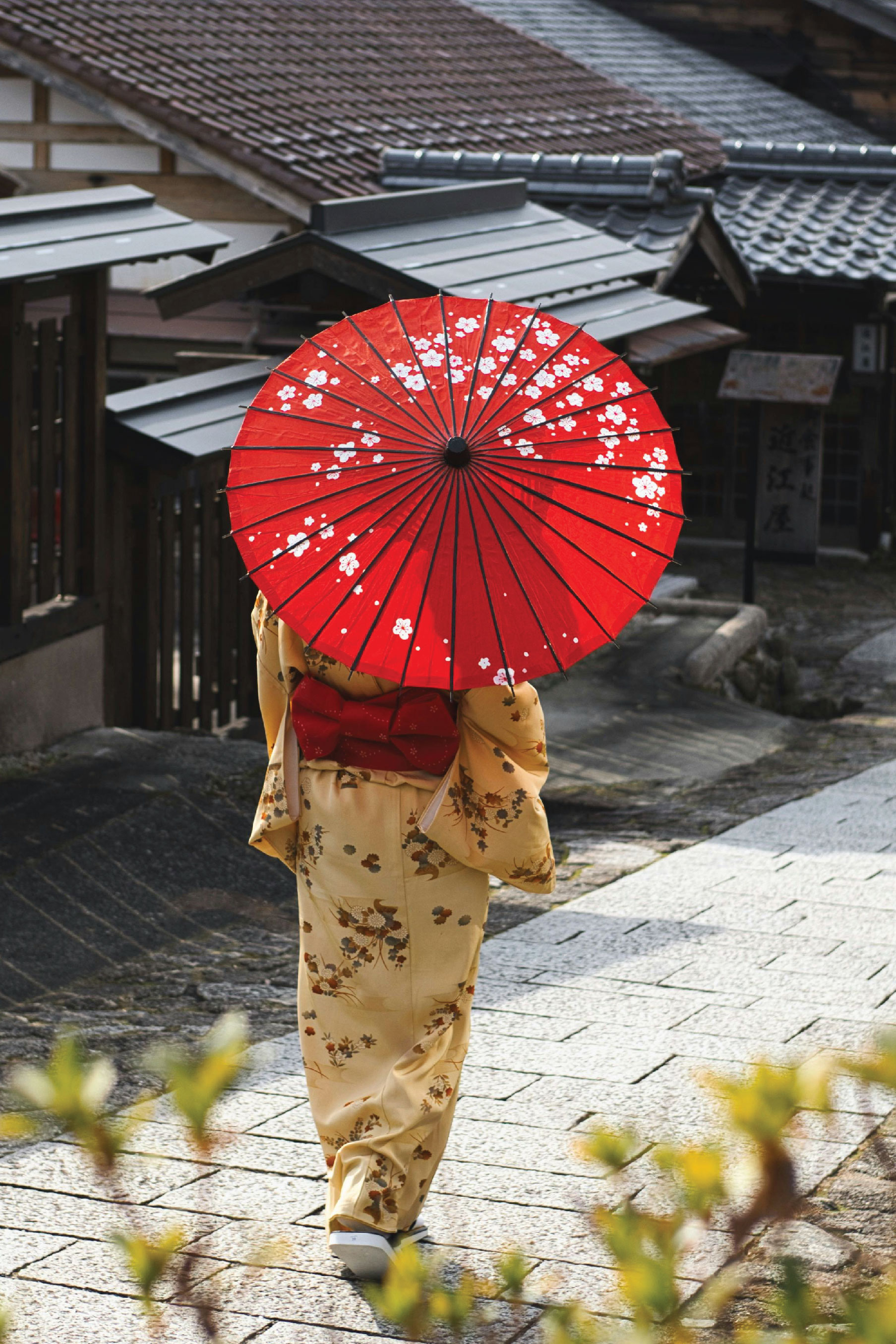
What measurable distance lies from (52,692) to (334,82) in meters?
10.0

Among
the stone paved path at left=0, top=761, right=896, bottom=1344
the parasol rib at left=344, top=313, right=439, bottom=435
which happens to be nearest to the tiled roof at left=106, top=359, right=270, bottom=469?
the stone paved path at left=0, top=761, right=896, bottom=1344

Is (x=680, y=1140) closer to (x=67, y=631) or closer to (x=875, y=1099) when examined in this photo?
(x=875, y=1099)

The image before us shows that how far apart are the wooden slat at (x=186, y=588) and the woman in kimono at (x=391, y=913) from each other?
4.72 m

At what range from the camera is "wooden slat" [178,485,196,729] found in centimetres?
826

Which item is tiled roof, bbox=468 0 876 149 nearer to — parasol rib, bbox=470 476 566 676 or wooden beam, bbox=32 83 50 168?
wooden beam, bbox=32 83 50 168

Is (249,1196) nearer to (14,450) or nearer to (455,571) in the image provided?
(455,571)

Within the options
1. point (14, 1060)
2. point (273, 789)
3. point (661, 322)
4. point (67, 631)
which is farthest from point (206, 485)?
point (273, 789)

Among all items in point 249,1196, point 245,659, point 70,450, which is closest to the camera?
point 249,1196

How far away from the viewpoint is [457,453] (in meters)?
3.30

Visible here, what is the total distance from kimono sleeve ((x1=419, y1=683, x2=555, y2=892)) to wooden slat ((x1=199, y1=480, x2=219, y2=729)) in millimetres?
5031

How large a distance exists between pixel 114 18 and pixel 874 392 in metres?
8.04

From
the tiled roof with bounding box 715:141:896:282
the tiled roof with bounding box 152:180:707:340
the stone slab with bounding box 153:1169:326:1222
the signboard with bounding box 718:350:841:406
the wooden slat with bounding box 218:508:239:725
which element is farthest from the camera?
the tiled roof with bounding box 715:141:896:282

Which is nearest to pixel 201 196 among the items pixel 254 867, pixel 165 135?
pixel 165 135

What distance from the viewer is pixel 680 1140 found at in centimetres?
411
